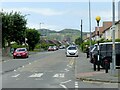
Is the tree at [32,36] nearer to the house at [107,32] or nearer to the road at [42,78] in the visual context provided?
the house at [107,32]

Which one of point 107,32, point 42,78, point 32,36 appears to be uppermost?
point 107,32

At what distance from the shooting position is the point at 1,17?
5606 cm

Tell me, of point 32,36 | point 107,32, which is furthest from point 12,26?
point 107,32

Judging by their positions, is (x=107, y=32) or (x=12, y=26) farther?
(x=107, y=32)

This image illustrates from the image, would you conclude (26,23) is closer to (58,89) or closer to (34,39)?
(34,39)

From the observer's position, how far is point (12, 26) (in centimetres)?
5744

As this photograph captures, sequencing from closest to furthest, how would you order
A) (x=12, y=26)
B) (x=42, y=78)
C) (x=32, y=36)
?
(x=42, y=78)
(x=12, y=26)
(x=32, y=36)

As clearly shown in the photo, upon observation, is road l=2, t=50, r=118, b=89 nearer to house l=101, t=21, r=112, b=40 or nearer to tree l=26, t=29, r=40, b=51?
house l=101, t=21, r=112, b=40

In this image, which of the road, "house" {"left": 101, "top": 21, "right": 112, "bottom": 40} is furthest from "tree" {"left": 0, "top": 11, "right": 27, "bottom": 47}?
"house" {"left": 101, "top": 21, "right": 112, "bottom": 40}

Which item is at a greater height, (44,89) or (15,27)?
(15,27)

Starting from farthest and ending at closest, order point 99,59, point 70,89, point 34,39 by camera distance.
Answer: point 34,39, point 99,59, point 70,89

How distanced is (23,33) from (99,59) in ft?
108

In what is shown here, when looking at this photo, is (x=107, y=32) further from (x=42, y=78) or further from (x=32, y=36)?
(x=42, y=78)

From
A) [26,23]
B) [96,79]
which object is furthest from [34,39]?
[96,79]
